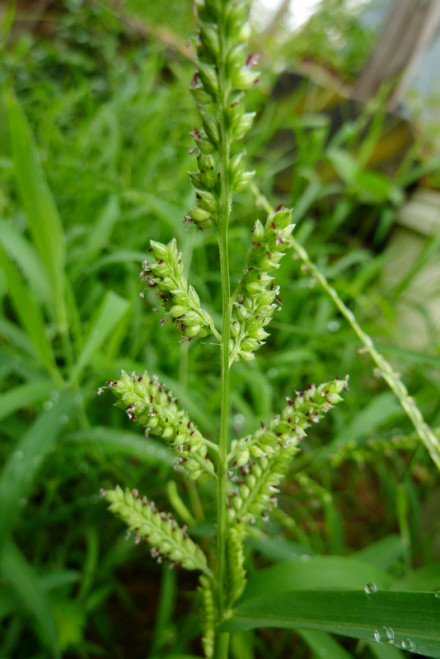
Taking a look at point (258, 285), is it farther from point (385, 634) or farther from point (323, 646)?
point (323, 646)

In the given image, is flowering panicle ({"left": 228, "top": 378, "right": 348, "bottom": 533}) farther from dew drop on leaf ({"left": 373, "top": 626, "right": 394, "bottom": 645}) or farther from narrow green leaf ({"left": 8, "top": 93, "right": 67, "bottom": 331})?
narrow green leaf ({"left": 8, "top": 93, "right": 67, "bottom": 331})

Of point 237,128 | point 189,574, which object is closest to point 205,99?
point 237,128

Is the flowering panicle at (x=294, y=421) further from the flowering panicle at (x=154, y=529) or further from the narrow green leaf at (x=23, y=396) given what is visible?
the narrow green leaf at (x=23, y=396)

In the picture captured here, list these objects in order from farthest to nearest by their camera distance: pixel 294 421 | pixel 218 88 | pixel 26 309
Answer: pixel 26 309
pixel 294 421
pixel 218 88

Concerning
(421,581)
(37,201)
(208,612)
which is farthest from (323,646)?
(37,201)

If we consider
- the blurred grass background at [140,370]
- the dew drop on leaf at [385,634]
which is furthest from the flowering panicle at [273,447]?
the blurred grass background at [140,370]

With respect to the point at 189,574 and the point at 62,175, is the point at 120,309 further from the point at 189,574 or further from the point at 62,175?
the point at 62,175
